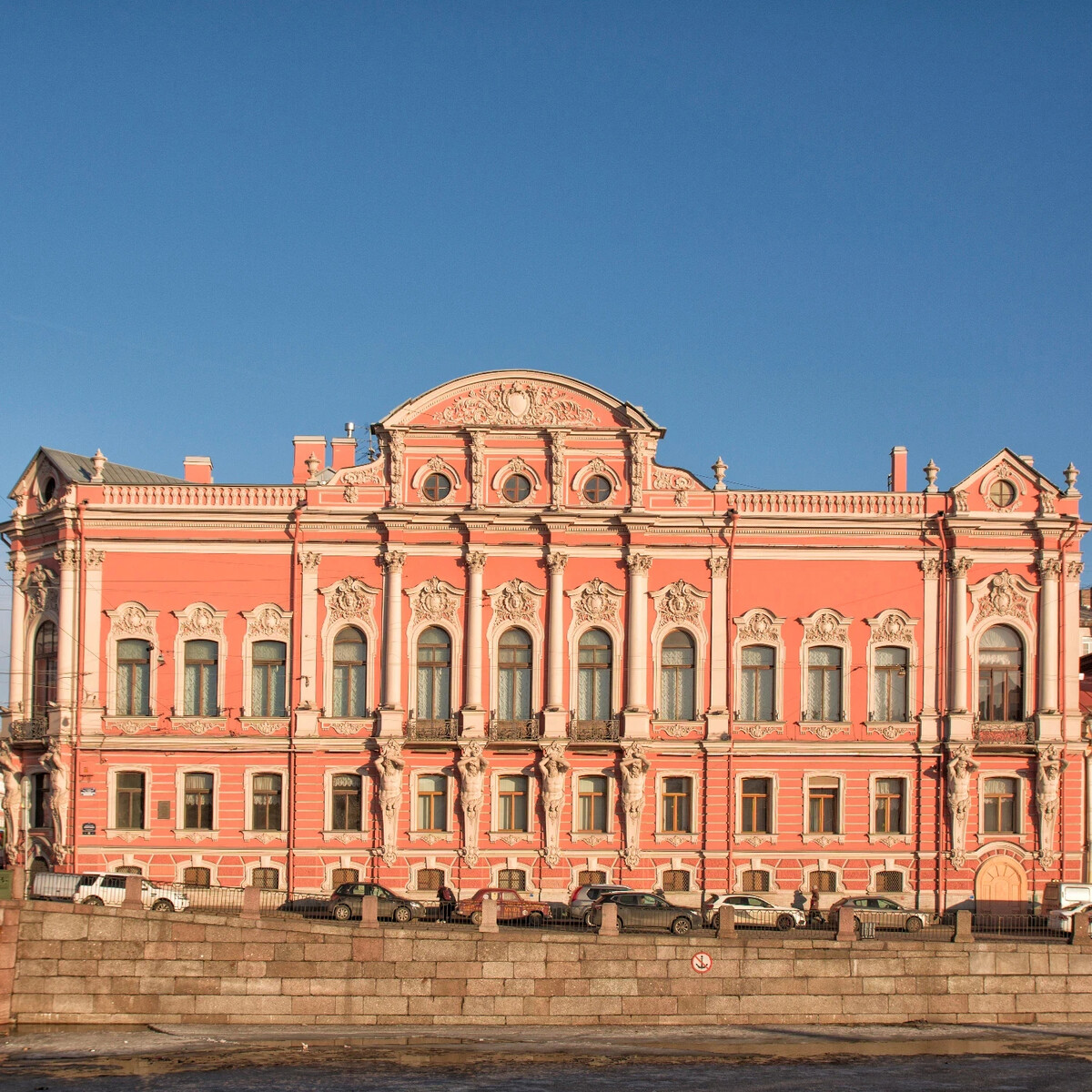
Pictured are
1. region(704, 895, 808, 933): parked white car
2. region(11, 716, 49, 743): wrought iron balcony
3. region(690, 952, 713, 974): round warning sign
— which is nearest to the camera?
region(690, 952, 713, 974): round warning sign

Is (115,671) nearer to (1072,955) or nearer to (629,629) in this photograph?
(629,629)

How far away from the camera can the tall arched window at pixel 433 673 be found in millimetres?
40250

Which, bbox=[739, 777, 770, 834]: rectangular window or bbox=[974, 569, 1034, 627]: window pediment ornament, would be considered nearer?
bbox=[739, 777, 770, 834]: rectangular window

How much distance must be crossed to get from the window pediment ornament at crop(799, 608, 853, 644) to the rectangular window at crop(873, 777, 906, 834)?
12.7ft

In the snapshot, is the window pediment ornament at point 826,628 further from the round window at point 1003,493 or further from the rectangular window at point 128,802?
the rectangular window at point 128,802

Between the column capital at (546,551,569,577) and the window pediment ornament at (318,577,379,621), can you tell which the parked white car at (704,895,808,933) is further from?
the window pediment ornament at (318,577,379,621)

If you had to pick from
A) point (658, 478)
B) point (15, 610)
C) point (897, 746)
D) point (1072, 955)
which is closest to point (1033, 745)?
point (897, 746)

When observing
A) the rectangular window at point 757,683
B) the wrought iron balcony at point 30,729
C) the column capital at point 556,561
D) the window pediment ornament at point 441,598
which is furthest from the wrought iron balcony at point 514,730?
the wrought iron balcony at point 30,729

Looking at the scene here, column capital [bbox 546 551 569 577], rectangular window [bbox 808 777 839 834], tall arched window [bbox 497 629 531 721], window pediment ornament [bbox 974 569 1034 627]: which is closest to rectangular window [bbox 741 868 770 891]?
rectangular window [bbox 808 777 839 834]

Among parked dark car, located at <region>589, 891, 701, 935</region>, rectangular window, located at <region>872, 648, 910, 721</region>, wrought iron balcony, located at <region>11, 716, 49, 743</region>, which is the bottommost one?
parked dark car, located at <region>589, 891, 701, 935</region>

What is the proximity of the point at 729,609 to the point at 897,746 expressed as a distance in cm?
565

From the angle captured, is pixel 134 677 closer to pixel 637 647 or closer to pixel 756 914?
pixel 637 647

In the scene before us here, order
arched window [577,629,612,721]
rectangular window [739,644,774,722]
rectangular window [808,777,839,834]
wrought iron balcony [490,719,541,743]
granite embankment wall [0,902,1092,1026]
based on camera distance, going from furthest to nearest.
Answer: rectangular window [739,644,774,722] < arched window [577,629,612,721] < rectangular window [808,777,839,834] < wrought iron balcony [490,719,541,743] < granite embankment wall [0,902,1092,1026]

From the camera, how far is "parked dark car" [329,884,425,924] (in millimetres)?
33594
